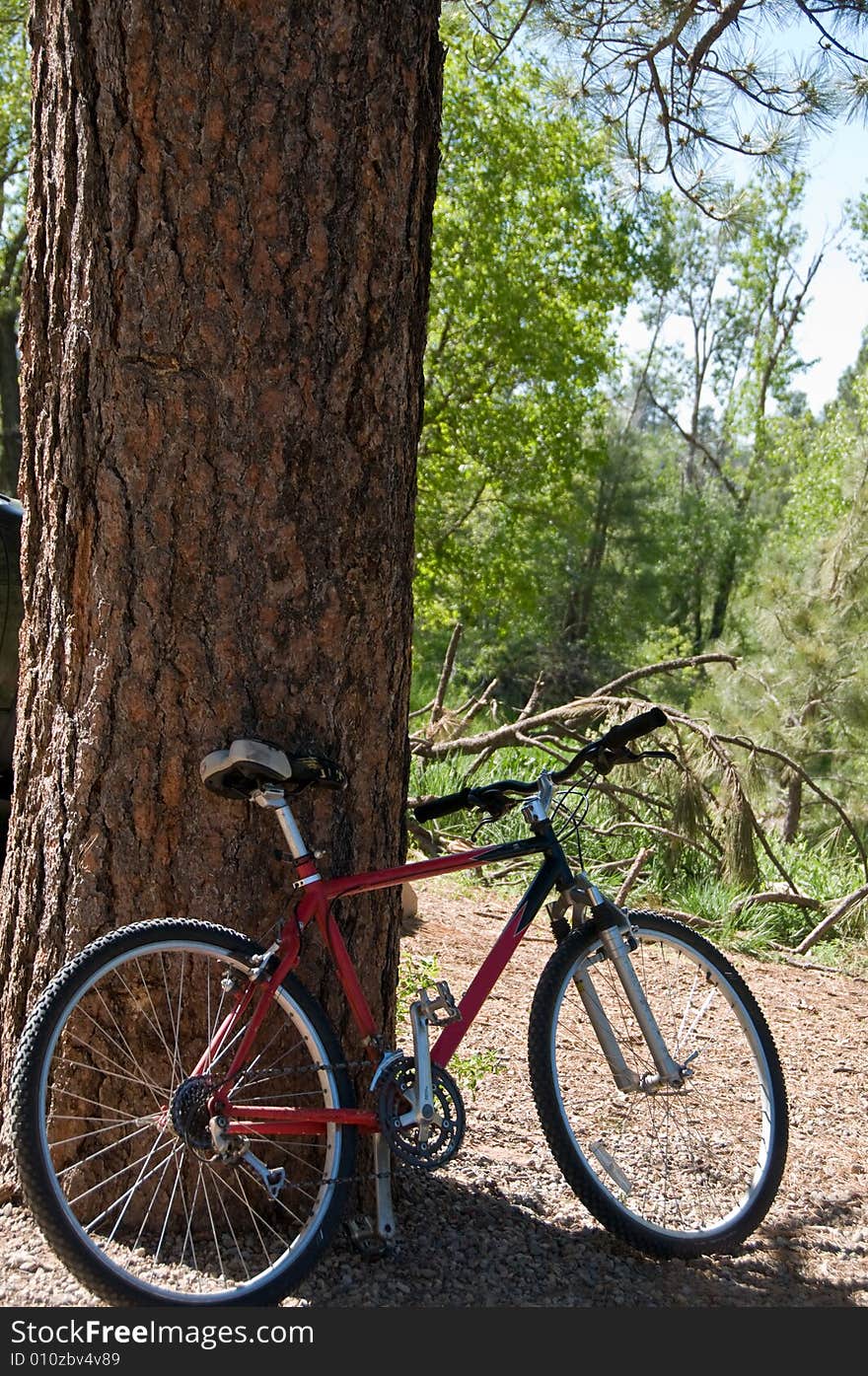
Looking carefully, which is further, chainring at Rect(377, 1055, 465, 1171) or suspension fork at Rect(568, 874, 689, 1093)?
suspension fork at Rect(568, 874, 689, 1093)

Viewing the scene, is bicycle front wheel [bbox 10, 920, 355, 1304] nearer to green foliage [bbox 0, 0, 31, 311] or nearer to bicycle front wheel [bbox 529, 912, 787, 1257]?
bicycle front wheel [bbox 529, 912, 787, 1257]

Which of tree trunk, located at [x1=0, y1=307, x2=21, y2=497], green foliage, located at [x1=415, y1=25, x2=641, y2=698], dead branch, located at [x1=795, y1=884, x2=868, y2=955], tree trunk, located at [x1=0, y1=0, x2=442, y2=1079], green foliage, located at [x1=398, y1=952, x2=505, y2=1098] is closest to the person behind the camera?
tree trunk, located at [x1=0, y1=0, x2=442, y2=1079]

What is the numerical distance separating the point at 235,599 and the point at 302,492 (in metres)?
0.25

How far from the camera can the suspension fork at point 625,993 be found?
278 cm

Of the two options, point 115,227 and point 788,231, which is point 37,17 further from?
point 788,231

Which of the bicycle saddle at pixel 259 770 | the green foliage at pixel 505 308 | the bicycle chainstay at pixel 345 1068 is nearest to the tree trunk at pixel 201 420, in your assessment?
the bicycle saddle at pixel 259 770

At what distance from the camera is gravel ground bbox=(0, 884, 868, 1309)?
2.52 m

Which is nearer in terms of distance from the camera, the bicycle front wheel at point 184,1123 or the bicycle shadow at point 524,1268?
the bicycle front wheel at point 184,1123

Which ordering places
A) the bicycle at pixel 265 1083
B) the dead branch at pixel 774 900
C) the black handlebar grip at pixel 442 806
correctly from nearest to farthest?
the bicycle at pixel 265 1083 → the black handlebar grip at pixel 442 806 → the dead branch at pixel 774 900

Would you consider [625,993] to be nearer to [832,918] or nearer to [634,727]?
[634,727]

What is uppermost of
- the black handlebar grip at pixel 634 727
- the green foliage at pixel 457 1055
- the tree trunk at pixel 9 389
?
the tree trunk at pixel 9 389

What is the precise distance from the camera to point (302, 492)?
258 cm

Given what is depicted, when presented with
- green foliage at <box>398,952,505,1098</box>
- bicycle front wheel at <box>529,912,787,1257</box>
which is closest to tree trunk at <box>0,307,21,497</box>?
green foliage at <box>398,952,505,1098</box>

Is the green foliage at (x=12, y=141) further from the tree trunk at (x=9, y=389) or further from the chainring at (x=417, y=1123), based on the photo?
the chainring at (x=417, y=1123)
